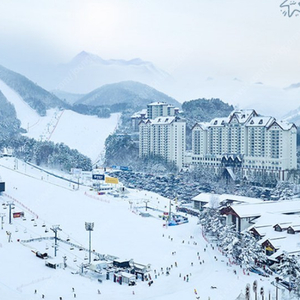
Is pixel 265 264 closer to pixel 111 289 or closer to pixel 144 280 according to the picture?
pixel 144 280

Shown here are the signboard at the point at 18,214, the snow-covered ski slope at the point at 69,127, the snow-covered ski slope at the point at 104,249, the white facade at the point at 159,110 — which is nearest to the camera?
the snow-covered ski slope at the point at 104,249

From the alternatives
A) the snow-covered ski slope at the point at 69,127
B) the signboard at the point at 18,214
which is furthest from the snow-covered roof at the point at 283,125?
the signboard at the point at 18,214

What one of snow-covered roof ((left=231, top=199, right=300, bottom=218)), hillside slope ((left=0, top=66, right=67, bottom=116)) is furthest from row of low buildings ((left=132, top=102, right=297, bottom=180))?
hillside slope ((left=0, top=66, right=67, bottom=116))

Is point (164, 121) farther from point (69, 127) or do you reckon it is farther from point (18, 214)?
point (18, 214)

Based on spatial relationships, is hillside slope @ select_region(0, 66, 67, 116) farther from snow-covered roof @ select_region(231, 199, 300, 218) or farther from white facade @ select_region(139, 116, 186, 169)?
snow-covered roof @ select_region(231, 199, 300, 218)

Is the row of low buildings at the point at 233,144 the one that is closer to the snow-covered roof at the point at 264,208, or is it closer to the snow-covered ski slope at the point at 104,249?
the snow-covered ski slope at the point at 104,249

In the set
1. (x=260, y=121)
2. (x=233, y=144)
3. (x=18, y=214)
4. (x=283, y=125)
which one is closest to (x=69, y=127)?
(x=233, y=144)
